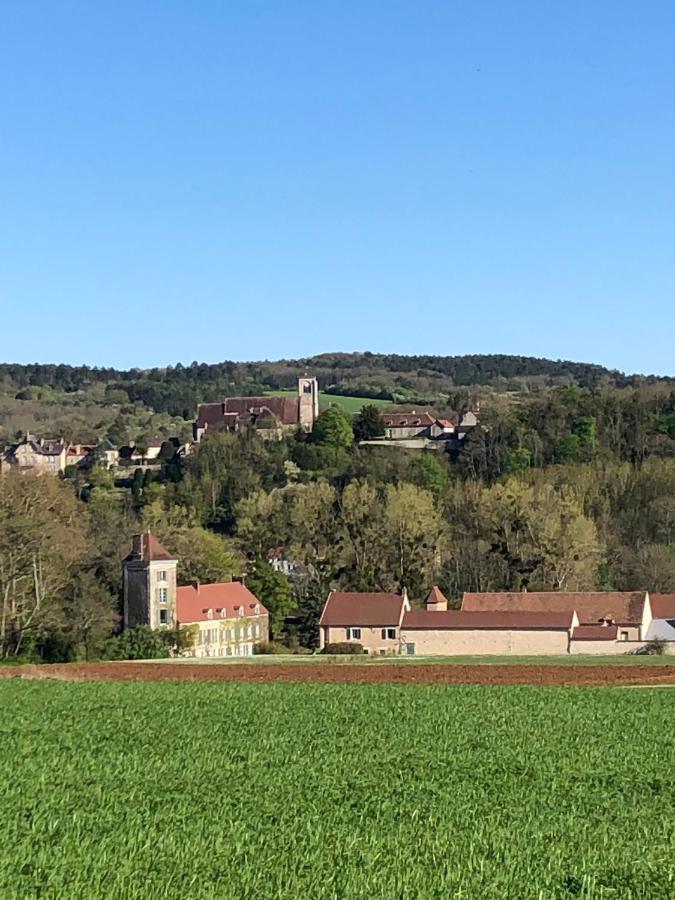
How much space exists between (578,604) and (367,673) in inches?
1188

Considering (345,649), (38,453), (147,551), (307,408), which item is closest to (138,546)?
(147,551)

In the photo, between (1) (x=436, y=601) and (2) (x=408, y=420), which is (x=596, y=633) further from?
(2) (x=408, y=420)

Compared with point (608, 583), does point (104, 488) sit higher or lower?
higher

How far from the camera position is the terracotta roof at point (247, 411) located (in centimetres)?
16588

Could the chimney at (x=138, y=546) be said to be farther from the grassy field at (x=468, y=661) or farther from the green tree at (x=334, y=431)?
the green tree at (x=334, y=431)

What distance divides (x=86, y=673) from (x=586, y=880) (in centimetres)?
3611

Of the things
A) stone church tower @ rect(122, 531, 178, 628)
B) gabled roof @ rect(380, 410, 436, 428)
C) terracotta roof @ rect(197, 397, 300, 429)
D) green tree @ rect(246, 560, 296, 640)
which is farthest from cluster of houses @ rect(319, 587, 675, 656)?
terracotta roof @ rect(197, 397, 300, 429)

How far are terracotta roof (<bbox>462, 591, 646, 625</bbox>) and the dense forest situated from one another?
1022 cm

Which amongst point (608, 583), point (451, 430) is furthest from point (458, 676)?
point (451, 430)

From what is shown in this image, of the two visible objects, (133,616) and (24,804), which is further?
(133,616)

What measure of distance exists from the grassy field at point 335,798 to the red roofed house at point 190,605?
39052 mm

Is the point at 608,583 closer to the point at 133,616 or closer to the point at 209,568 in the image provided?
the point at 209,568

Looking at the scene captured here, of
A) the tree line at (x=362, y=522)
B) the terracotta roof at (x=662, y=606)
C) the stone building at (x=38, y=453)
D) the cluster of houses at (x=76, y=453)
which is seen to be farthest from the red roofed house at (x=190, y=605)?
the stone building at (x=38, y=453)

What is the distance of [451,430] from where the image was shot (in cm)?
16488
